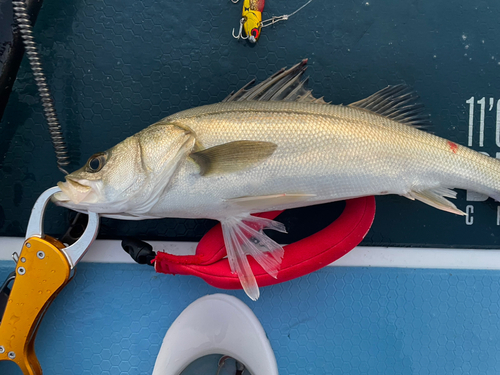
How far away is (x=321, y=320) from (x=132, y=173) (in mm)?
1026

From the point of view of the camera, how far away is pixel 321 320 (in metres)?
1.36

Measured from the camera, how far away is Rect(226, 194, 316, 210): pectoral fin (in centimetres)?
104

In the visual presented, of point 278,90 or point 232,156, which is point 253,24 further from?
point 232,156

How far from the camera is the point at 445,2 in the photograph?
141 centimetres

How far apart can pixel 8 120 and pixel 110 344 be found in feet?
3.56

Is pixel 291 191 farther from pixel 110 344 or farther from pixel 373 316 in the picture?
pixel 110 344

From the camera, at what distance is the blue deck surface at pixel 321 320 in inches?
52.7

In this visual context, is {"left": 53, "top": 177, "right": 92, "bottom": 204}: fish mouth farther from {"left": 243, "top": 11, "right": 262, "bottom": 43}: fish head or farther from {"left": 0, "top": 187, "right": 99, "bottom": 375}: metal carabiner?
{"left": 243, "top": 11, "right": 262, "bottom": 43}: fish head

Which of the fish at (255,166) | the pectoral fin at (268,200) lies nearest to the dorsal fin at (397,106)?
the fish at (255,166)

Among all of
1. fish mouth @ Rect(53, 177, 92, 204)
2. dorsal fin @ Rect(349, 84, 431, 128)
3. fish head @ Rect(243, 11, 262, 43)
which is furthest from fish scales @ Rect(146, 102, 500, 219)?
fish head @ Rect(243, 11, 262, 43)

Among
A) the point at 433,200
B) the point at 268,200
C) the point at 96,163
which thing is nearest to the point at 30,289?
the point at 96,163

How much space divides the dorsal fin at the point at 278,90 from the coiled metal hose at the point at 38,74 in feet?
2.25

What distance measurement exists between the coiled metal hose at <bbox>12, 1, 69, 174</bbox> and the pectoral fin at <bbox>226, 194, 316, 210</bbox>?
0.74 meters

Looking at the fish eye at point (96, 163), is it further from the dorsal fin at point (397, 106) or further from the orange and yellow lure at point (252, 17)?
the dorsal fin at point (397, 106)
